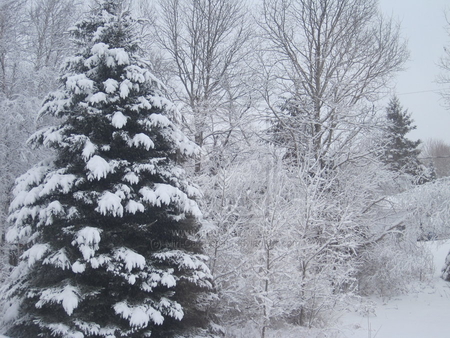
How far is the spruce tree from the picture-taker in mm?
5281

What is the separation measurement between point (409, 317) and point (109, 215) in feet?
25.7

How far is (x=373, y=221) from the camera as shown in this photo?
11.6m

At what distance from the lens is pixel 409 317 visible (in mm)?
9344

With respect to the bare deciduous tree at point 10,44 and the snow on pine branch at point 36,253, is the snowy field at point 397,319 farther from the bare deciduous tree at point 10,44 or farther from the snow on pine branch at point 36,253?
the bare deciduous tree at point 10,44

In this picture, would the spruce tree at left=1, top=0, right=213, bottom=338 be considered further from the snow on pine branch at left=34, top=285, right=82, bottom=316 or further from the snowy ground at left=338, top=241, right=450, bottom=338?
the snowy ground at left=338, top=241, right=450, bottom=338

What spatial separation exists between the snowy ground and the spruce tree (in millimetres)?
3855

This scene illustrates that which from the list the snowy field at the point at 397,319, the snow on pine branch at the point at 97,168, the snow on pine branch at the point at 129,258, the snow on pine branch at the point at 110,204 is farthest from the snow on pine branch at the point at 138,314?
→ the snowy field at the point at 397,319

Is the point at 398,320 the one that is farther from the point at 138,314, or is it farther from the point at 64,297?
the point at 64,297

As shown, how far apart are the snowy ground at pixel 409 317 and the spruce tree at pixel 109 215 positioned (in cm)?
385

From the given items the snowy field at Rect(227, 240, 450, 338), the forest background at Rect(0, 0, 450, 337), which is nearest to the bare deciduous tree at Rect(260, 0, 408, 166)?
the forest background at Rect(0, 0, 450, 337)

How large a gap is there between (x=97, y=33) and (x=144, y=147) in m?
2.03

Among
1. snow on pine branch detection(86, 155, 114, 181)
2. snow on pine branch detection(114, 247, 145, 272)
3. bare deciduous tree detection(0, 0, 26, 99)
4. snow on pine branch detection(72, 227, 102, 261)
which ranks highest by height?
bare deciduous tree detection(0, 0, 26, 99)

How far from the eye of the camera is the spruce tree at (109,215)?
528 centimetres

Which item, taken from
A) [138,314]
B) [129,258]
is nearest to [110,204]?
[129,258]
